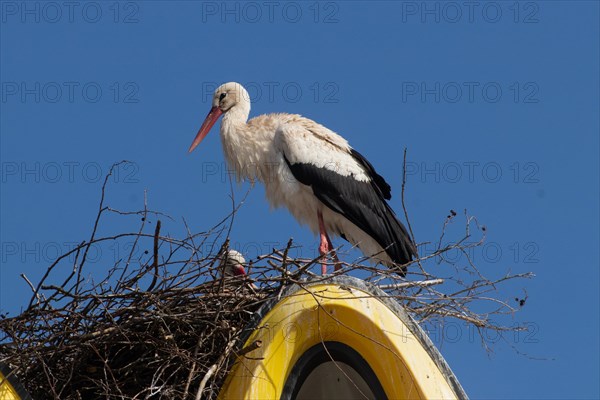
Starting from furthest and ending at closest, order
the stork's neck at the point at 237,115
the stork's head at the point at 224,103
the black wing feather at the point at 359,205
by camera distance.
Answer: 1. the stork's head at the point at 224,103
2. the stork's neck at the point at 237,115
3. the black wing feather at the point at 359,205

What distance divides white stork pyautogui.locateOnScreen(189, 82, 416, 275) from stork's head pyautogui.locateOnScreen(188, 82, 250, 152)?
1.16 ft

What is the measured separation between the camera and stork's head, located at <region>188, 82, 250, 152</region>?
376 inches

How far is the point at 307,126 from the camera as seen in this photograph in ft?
29.3

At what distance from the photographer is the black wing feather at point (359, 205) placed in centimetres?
869

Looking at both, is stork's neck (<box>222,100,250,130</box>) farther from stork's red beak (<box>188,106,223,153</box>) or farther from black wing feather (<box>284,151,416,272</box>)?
black wing feather (<box>284,151,416,272</box>)

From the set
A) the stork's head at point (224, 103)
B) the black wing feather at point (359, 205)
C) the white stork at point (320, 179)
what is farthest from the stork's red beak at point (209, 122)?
the black wing feather at point (359, 205)

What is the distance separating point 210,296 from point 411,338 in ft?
3.77

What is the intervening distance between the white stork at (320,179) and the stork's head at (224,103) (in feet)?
1.16

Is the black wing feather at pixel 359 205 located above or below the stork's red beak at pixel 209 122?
below

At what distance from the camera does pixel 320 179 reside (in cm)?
871

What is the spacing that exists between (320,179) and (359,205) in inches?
15.5

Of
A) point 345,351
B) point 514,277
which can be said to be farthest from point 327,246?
point 345,351

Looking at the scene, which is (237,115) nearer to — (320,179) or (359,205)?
(320,179)

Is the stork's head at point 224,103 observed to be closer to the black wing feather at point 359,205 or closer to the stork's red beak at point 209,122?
the stork's red beak at point 209,122
